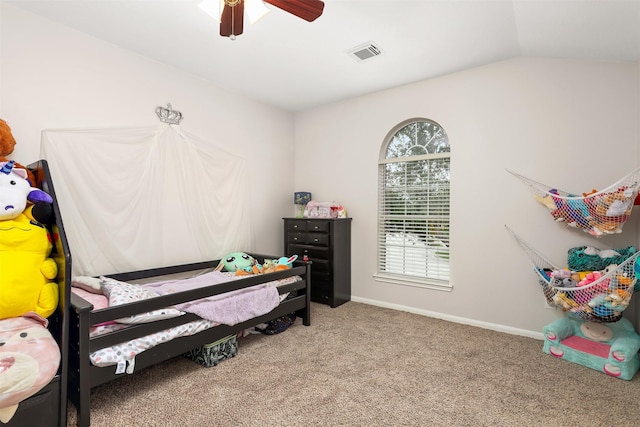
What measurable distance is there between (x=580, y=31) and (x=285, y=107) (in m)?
3.09

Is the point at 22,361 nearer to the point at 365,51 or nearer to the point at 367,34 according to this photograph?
the point at 367,34

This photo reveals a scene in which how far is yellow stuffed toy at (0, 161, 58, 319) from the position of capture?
162 centimetres

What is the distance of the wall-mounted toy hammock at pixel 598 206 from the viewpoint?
7.00ft

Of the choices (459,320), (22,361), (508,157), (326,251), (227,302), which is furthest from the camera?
(326,251)

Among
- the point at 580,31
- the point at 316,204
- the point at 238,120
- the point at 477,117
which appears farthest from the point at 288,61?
the point at 580,31

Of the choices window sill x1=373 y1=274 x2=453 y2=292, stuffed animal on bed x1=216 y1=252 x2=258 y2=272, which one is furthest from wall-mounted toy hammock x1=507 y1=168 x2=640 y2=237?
stuffed animal on bed x1=216 y1=252 x2=258 y2=272

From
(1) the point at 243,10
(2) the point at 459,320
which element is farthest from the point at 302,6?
(2) the point at 459,320

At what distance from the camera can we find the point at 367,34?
8.04 feet

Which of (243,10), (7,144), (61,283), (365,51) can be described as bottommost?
(61,283)

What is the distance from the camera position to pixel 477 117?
3.08 meters

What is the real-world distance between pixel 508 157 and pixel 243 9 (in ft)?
8.44

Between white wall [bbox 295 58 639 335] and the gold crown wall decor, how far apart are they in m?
2.08

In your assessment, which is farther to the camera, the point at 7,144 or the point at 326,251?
the point at 326,251

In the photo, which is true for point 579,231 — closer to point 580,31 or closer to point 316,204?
point 580,31
